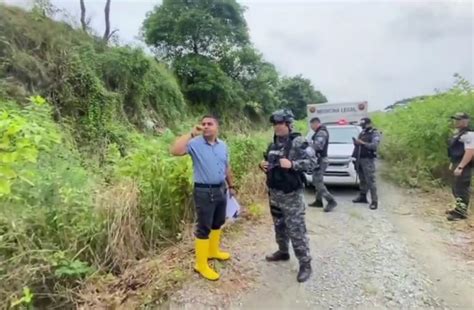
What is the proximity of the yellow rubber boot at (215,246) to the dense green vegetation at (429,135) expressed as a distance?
6363 millimetres

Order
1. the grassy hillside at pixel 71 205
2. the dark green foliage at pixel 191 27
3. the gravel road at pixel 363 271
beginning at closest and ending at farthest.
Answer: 1. the grassy hillside at pixel 71 205
2. the gravel road at pixel 363 271
3. the dark green foliage at pixel 191 27

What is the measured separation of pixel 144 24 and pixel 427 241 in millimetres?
18119

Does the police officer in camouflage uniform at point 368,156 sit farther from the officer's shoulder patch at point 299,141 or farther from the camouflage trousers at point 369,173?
the officer's shoulder patch at point 299,141

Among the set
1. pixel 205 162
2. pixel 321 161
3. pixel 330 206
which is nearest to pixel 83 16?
pixel 321 161

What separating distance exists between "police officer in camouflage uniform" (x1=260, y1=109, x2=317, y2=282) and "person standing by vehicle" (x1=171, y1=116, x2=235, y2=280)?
0.52 metres

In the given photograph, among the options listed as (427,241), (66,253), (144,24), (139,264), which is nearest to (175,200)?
(139,264)

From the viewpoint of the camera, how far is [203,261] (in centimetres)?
404

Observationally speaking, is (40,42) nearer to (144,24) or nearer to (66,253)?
(66,253)

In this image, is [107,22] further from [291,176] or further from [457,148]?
[291,176]

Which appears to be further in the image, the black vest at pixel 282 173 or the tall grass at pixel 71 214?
the black vest at pixel 282 173

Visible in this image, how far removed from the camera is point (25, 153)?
8.30 ft

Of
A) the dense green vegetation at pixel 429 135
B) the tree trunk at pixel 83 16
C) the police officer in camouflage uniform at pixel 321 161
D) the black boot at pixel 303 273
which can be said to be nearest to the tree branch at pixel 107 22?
the tree trunk at pixel 83 16

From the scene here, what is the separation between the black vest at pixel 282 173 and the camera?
402cm

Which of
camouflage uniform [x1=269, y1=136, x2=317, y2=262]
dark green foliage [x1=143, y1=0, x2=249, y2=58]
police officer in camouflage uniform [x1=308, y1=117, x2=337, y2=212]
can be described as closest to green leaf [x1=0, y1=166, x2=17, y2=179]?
camouflage uniform [x1=269, y1=136, x2=317, y2=262]
